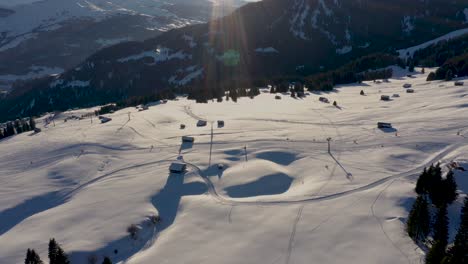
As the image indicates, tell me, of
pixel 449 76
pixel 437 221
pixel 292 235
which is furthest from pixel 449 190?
pixel 449 76

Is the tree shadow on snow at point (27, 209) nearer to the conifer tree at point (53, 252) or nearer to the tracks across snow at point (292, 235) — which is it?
the conifer tree at point (53, 252)

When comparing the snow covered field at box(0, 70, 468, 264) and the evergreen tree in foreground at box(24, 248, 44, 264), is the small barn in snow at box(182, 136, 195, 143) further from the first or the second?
the evergreen tree in foreground at box(24, 248, 44, 264)

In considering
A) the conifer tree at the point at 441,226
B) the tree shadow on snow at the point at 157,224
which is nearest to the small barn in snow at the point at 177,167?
the tree shadow on snow at the point at 157,224

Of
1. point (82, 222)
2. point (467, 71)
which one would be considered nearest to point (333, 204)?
point (82, 222)

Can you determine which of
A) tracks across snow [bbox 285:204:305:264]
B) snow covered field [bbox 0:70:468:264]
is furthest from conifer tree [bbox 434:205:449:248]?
tracks across snow [bbox 285:204:305:264]

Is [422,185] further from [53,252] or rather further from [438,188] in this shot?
[53,252]

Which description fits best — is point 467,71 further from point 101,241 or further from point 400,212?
point 101,241
